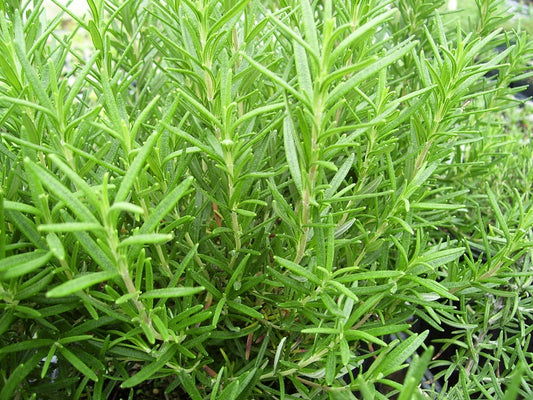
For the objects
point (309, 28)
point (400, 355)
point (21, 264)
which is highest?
point (309, 28)

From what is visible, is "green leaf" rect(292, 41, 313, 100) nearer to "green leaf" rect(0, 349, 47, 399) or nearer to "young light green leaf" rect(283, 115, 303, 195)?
"young light green leaf" rect(283, 115, 303, 195)

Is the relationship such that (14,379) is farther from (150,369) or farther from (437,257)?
(437,257)

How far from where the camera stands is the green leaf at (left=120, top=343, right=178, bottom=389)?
0.61 m

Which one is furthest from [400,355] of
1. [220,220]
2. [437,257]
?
[220,220]

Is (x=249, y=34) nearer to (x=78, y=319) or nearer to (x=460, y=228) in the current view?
(x=78, y=319)

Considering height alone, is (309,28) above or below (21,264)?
above

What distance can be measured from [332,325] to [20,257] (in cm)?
47

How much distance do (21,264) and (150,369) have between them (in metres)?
0.23

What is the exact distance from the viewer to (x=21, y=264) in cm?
50

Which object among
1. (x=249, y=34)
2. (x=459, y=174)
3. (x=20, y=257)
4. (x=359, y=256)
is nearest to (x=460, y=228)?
(x=459, y=174)

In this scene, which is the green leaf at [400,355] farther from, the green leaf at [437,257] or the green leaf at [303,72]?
the green leaf at [303,72]

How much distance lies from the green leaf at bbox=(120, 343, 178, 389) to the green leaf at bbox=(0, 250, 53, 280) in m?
0.21

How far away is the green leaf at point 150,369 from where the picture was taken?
61 centimetres

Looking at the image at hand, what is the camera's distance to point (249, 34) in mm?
769
